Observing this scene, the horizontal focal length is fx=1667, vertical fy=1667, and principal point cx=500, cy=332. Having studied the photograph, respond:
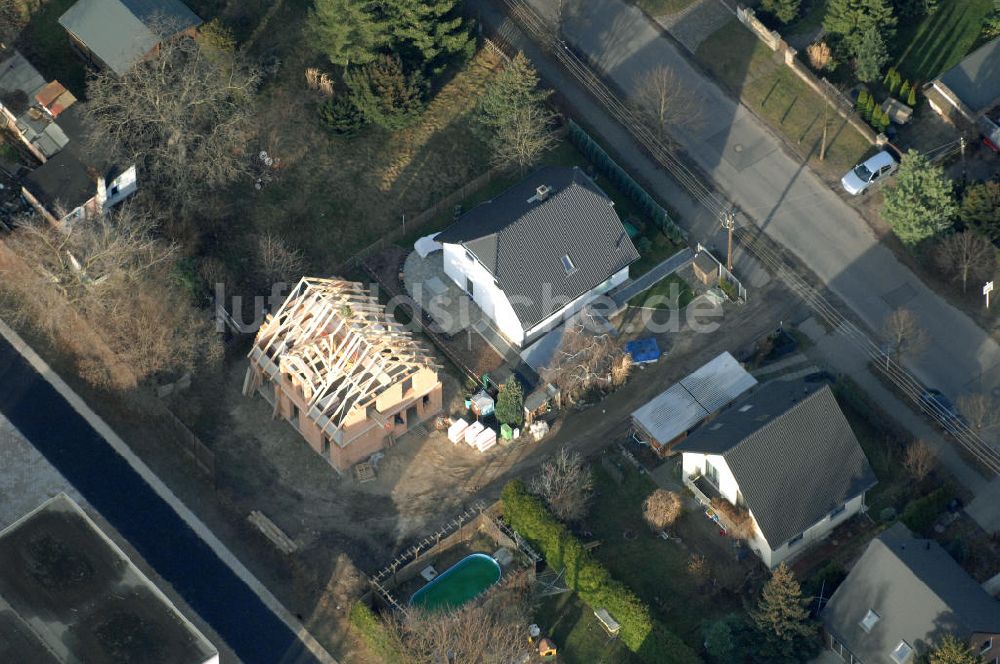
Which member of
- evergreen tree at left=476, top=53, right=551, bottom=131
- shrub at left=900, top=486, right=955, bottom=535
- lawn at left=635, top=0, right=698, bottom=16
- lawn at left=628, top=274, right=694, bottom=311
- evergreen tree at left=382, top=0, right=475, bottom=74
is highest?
lawn at left=635, top=0, right=698, bottom=16

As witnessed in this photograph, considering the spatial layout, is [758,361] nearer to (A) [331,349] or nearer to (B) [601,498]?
(B) [601,498]

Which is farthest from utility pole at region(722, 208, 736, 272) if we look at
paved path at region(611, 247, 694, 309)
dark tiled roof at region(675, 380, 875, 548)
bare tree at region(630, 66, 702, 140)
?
dark tiled roof at region(675, 380, 875, 548)

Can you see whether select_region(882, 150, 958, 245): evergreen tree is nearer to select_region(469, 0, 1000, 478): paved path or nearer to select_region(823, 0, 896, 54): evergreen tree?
select_region(469, 0, 1000, 478): paved path

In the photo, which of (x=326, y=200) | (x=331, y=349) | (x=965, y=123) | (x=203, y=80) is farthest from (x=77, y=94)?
(x=965, y=123)

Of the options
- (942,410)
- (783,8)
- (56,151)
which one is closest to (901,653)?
(942,410)

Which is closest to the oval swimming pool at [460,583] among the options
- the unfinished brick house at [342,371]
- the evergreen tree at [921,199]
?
the unfinished brick house at [342,371]

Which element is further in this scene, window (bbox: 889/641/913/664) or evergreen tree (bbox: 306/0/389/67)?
evergreen tree (bbox: 306/0/389/67)
